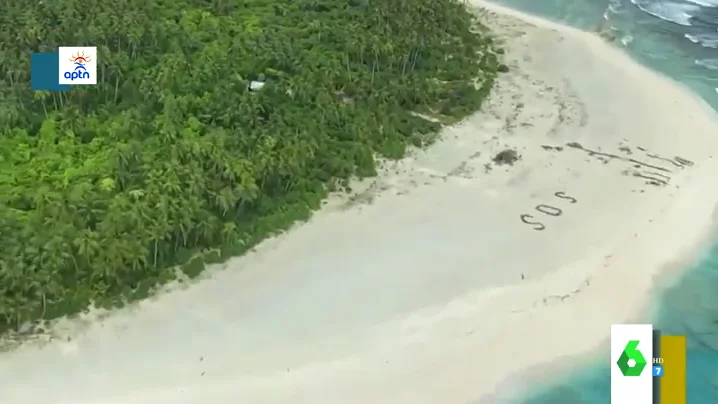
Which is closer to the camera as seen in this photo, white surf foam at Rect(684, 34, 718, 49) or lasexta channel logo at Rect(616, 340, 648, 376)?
lasexta channel logo at Rect(616, 340, 648, 376)

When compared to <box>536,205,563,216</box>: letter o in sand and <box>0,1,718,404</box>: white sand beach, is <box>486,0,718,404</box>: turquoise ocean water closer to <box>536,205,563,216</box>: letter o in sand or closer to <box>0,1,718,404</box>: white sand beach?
<box>0,1,718,404</box>: white sand beach

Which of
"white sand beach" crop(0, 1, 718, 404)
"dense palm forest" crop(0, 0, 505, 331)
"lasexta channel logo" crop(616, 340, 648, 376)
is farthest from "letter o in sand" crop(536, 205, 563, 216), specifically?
"lasexta channel logo" crop(616, 340, 648, 376)

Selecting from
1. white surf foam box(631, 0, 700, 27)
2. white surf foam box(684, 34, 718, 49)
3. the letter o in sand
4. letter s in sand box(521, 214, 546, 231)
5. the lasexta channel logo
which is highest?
white surf foam box(631, 0, 700, 27)

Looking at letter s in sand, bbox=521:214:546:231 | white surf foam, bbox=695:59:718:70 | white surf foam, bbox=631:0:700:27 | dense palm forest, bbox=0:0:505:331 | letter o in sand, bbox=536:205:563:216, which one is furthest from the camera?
white surf foam, bbox=631:0:700:27

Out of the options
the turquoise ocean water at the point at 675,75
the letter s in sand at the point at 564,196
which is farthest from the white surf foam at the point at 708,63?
the letter s in sand at the point at 564,196

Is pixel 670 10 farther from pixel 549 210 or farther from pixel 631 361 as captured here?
pixel 631 361

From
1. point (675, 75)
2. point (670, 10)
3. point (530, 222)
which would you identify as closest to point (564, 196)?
point (530, 222)

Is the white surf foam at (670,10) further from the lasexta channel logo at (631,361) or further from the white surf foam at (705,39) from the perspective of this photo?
the lasexta channel logo at (631,361)
